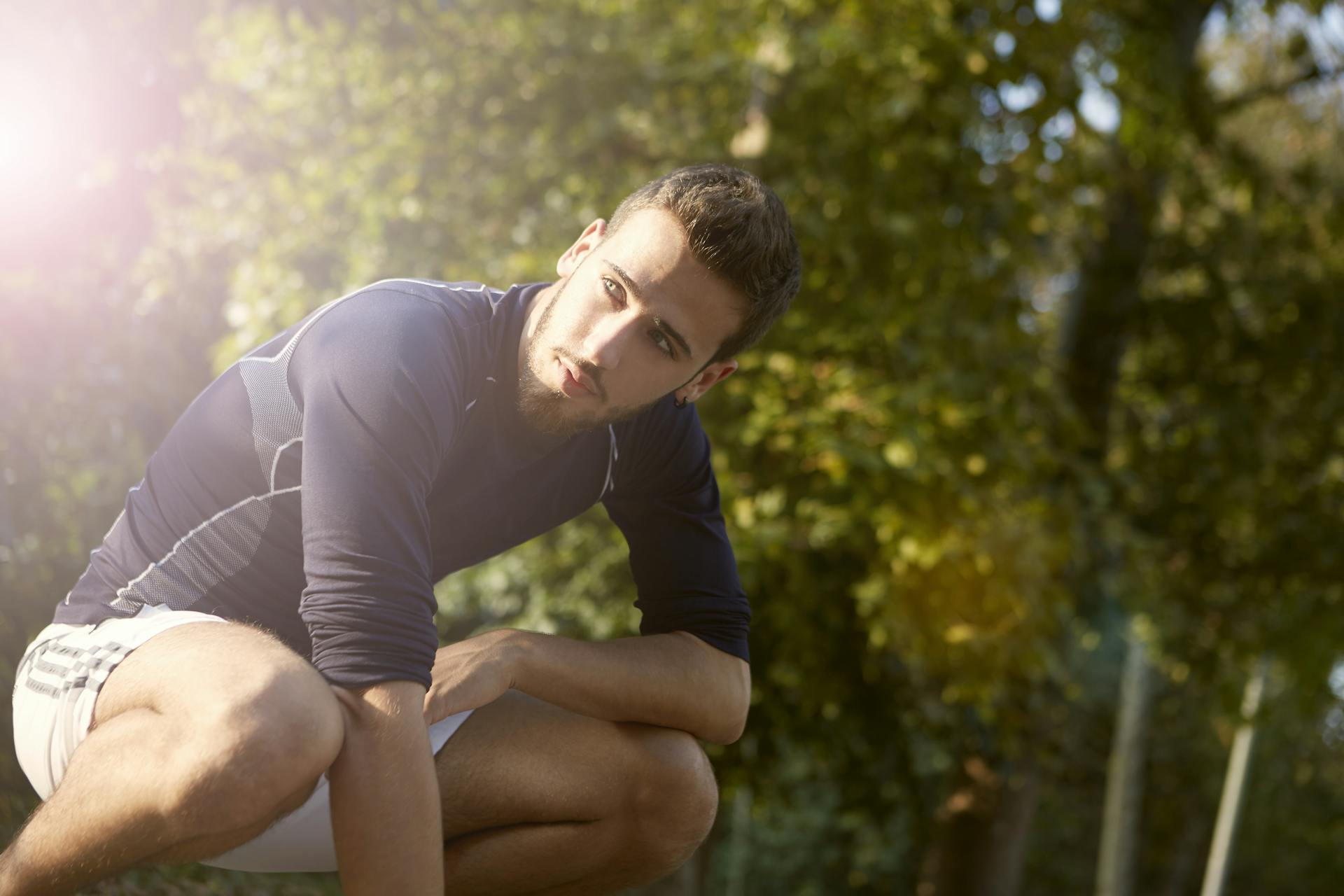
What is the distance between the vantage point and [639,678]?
8.11ft

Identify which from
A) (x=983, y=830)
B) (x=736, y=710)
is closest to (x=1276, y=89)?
(x=983, y=830)

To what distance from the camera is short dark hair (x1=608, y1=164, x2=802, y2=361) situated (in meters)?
2.23

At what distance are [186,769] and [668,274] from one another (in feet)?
3.80

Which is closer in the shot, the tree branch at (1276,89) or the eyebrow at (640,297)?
the eyebrow at (640,297)

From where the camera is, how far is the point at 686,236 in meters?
2.24

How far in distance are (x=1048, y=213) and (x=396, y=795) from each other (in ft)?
19.6

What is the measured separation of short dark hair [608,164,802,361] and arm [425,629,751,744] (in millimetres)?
650

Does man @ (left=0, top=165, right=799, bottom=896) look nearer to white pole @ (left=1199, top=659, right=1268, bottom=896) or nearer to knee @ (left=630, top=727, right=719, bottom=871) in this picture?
knee @ (left=630, top=727, right=719, bottom=871)

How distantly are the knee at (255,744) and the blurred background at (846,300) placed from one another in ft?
6.41

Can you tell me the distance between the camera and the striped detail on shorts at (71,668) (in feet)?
6.71

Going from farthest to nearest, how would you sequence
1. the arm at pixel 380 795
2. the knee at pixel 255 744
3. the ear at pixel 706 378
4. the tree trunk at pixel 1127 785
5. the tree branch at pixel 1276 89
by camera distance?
the tree trunk at pixel 1127 785 → the tree branch at pixel 1276 89 → the ear at pixel 706 378 → the arm at pixel 380 795 → the knee at pixel 255 744

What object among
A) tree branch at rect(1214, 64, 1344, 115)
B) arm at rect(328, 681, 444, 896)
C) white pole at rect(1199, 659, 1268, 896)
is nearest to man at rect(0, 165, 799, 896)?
arm at rect(328, 681, 444, 896)

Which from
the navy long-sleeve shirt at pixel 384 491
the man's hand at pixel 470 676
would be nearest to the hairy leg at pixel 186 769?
the navy long-sleeve shirt at pixel 384 491

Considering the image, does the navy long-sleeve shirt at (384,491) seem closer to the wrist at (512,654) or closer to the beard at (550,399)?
the beard at (550,399)
